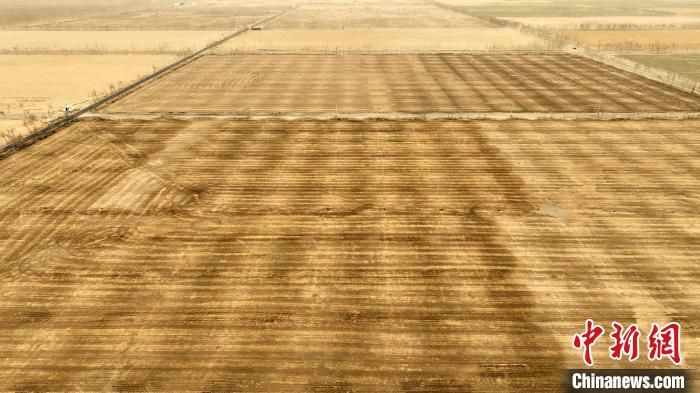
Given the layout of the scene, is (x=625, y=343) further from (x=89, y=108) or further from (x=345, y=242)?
(x=89, y=108)

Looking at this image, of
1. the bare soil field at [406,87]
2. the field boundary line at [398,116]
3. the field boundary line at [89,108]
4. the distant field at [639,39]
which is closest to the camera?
the field boundary line at [89,108]

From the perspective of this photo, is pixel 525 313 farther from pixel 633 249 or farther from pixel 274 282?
pixel 274 282

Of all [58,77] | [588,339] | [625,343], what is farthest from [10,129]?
[625,343]

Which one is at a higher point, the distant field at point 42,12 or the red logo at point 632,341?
the distant field at point 42,12

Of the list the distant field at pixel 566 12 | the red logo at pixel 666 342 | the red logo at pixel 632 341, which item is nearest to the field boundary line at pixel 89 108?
the red logo at pixel 632 341

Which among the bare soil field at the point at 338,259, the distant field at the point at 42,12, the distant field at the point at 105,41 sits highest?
the distant field at the point at 42,12

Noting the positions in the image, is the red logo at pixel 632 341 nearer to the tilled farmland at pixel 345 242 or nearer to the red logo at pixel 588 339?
the red logo at pixel 588 339

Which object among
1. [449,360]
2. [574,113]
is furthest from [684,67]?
[449,360]
